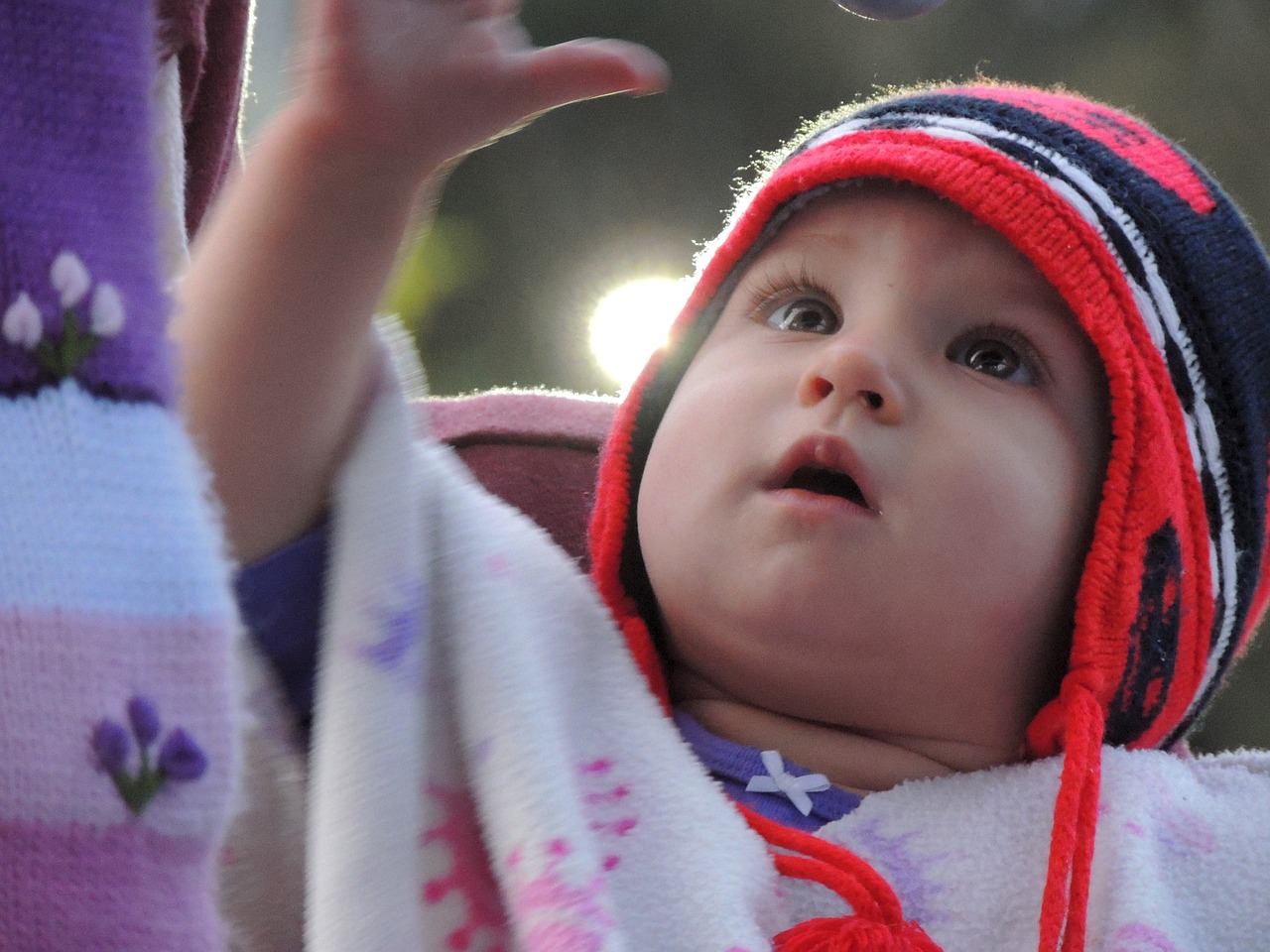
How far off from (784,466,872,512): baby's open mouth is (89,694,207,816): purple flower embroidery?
1.30ft

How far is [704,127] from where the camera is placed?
2443mm

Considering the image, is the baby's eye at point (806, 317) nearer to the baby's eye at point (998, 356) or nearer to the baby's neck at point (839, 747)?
the baby's eye at point (998, 356)

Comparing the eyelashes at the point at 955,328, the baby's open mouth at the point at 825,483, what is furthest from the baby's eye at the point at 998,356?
the baby's open mouth at the point at 825,483

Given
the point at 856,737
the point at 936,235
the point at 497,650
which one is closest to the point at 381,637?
the point at 497,650

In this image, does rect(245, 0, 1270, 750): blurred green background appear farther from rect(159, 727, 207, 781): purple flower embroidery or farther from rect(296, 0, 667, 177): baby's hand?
rect(159, 727, 207, 781): purple flower embroidery

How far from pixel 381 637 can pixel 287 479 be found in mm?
76

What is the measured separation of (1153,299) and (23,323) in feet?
2.13

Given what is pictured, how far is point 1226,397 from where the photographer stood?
2.71ft

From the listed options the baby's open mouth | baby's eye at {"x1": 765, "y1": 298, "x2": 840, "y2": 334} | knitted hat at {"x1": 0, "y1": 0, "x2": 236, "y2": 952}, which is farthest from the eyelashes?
knitted hat at {"x1": 0, "y1": 0, "x2": 236, "y2": 952}

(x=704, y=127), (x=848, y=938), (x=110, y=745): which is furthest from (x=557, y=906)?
→ (x=704, y=127)

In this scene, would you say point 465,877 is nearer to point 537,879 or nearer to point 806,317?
point 537,879

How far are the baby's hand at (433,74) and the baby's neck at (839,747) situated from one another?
0.38m

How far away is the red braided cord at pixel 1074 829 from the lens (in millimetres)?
634

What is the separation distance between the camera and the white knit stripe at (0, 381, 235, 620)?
35 centimetres
